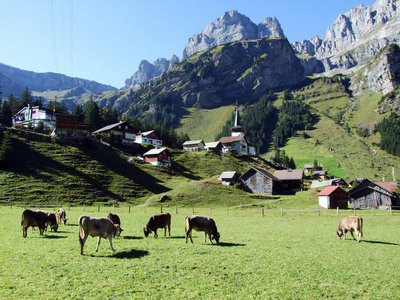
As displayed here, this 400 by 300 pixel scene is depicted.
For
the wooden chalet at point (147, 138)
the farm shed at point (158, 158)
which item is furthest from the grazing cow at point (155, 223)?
the wooden chalet at point (147, 138)

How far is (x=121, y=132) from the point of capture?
108812 millimetres

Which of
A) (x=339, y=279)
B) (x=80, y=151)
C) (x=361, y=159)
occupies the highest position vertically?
(x=361, y=159)

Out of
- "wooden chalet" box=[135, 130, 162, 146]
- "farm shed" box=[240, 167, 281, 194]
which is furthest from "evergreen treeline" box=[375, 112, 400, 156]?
"wooden chalet" box=[135, 130, 162, 146]

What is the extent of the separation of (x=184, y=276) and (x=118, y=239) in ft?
32.0

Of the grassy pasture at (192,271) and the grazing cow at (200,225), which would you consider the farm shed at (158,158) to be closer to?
the grazing cow at (200,225)

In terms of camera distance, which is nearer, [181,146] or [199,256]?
[199,256]

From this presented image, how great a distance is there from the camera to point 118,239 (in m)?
19.9

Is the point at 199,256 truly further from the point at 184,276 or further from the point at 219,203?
the point at 219,203

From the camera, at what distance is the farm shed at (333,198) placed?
203ft

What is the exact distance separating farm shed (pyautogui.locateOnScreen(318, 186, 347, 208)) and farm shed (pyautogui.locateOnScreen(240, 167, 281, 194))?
53.6 ft

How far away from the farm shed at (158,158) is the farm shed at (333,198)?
171 ft

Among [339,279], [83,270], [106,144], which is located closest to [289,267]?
[339,279]

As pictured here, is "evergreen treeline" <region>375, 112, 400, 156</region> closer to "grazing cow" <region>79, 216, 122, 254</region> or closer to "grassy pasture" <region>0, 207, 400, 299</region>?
"grassy pasture" <region>0, 207, 400, 299</region>

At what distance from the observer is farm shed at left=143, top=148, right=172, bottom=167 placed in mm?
94312
